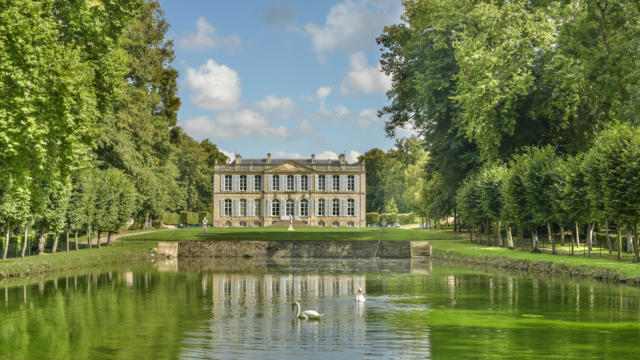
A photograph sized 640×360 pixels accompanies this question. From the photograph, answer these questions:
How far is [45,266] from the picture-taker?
80.4 ft

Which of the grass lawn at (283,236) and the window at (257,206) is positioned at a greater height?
the window at (257,206)

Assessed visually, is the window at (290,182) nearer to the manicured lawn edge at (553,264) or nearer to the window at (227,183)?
the window at (227,183)

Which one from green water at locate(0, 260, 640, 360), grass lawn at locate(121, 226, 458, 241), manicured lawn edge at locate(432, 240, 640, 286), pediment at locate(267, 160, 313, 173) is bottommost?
green water at locate(0, 260, 640, 360)

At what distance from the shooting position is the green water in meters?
10.3

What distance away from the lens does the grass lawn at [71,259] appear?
22906 mm

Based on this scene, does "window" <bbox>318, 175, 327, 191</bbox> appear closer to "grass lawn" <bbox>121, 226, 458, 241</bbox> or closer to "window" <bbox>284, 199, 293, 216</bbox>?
"window" <bbox>284, 199, 293, 216</bbox>

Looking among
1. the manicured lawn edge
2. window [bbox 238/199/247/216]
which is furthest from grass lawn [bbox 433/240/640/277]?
window [bbox 238/199/247/216]

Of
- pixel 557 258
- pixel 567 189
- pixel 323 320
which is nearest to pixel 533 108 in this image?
pixel 567 189

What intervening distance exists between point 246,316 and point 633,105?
16915 millimetres

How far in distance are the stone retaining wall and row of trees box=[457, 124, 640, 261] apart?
18.0 ft

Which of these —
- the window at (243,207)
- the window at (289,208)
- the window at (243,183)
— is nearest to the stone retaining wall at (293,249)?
the window at (289,208)

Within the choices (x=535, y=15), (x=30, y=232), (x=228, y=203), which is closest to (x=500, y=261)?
(x=535, y=15)

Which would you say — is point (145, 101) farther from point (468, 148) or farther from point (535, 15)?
point (535, 15)

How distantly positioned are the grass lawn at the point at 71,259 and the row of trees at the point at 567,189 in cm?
1840
